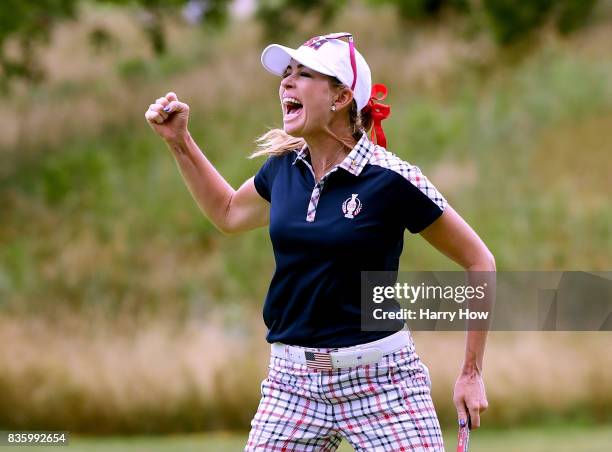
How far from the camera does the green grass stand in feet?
34.4

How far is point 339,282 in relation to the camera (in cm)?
364

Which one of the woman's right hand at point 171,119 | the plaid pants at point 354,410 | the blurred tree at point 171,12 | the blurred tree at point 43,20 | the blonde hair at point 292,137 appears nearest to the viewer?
the plaid pants at point 354,410

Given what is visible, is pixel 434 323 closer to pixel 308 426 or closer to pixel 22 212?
pixel 308 426

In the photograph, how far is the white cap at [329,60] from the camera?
12.7 feet

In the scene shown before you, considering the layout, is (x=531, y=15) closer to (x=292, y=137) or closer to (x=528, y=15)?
(x=528, y=15)

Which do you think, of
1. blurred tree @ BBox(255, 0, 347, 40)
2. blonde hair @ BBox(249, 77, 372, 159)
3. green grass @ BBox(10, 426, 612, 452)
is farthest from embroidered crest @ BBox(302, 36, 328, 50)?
blurred tree @ BBox(255, 0, 347, 40)

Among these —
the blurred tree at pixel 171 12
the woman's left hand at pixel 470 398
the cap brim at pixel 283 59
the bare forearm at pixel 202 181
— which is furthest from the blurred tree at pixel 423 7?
the woman's left hand at pixel 470 398

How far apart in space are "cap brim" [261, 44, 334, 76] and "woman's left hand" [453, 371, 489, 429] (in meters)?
1.08

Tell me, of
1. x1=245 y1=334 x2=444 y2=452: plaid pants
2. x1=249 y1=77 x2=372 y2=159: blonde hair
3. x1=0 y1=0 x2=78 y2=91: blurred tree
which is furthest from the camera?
x1=0 y1=0 x2=78 y2=91: blurred tree

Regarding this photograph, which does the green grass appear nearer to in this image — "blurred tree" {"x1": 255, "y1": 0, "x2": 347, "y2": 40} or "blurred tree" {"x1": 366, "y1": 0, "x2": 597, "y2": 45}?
"blurred tree" {"x1": 366, "y1": 0, "x2": 597, "y2": 45}

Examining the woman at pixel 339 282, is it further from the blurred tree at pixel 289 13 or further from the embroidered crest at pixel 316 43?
the blurred tree at pixel 289 13

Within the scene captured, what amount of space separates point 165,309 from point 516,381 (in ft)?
17.6

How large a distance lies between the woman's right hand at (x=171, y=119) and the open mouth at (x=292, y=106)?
0.44 metres

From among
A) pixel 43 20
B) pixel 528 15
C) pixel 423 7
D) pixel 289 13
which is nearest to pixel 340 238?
pixel 43 20
